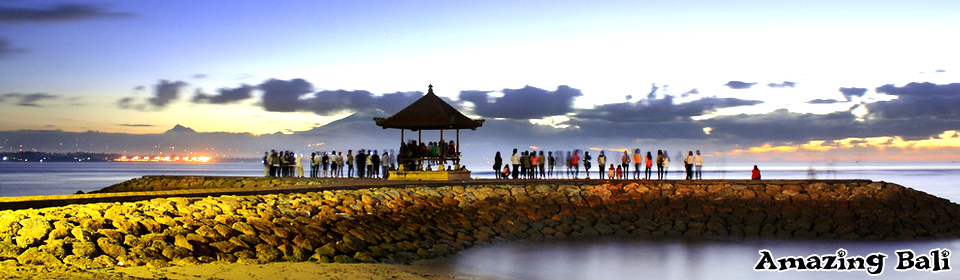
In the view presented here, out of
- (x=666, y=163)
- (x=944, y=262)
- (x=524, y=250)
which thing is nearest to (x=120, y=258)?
(x=524, y=250)

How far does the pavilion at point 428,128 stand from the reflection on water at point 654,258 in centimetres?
830

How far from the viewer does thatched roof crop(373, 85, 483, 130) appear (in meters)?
24.1

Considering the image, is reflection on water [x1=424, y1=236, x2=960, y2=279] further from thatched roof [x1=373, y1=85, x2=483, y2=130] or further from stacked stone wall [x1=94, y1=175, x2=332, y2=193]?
stacked stone wall [x1=94, y1=175, x2=332, y2=193]

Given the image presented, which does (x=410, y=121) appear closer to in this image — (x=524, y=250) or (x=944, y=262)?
(x=524, y=250)

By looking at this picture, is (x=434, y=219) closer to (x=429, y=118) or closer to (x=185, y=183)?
(x=429, y=118)

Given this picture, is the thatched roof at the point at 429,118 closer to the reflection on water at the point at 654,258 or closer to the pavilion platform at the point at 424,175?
the pavilion platform at the point at 424,175

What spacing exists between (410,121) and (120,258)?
1508cm

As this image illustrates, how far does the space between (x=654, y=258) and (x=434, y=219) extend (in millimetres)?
4936

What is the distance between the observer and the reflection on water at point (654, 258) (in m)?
13.7

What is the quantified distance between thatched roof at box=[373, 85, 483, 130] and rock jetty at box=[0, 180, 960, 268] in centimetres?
365

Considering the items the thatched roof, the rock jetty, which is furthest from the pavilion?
the rock jetty

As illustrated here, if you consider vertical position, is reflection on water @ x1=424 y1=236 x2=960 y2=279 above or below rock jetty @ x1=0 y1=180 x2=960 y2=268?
below

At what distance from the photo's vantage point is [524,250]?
1563 centimetres

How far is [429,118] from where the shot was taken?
24.2 metres
